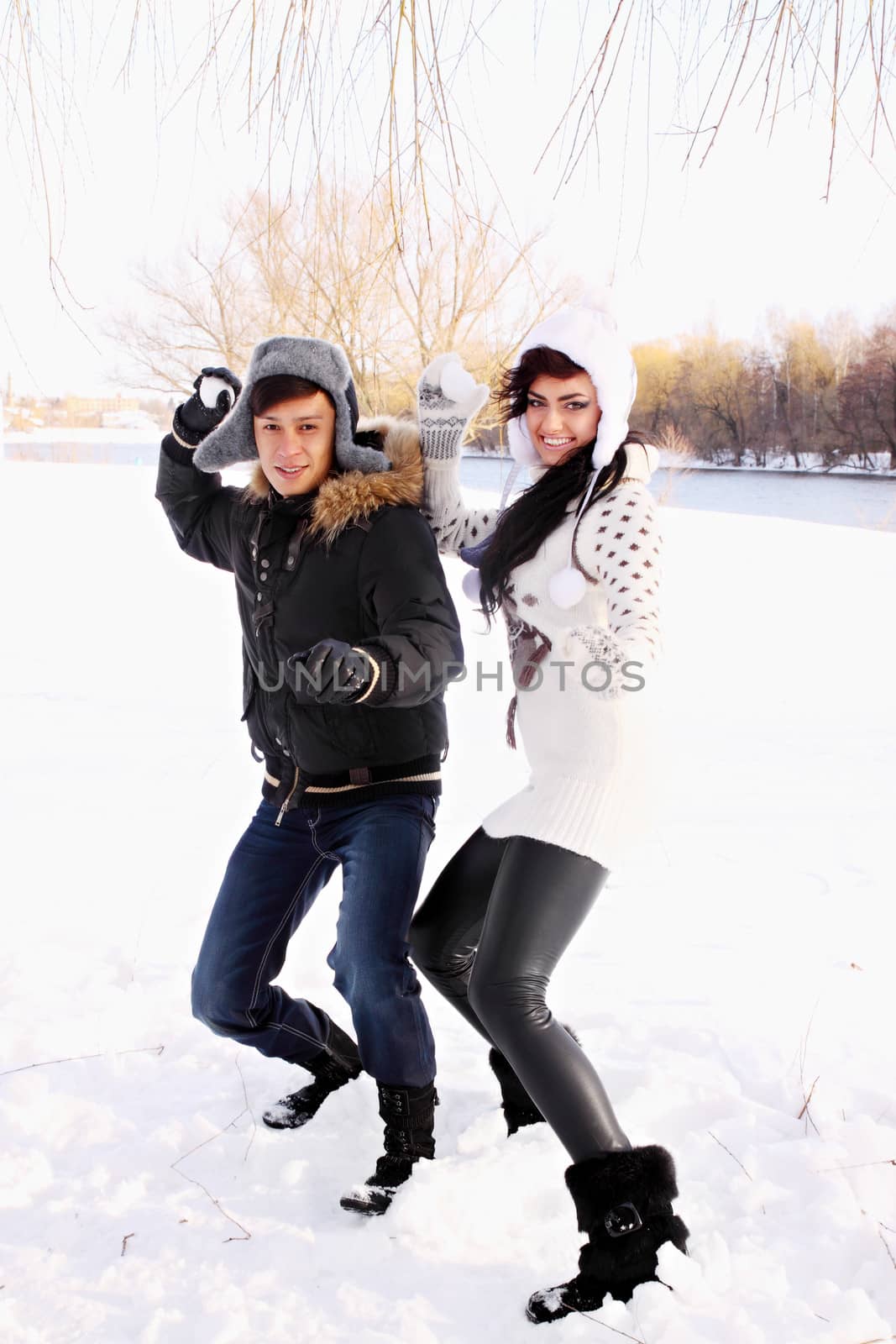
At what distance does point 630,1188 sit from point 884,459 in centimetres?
1833

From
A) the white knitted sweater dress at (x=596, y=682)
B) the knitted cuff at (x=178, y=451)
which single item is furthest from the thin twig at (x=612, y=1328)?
the knitted cuff at (x=178, y=451)

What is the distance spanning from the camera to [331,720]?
2123mm

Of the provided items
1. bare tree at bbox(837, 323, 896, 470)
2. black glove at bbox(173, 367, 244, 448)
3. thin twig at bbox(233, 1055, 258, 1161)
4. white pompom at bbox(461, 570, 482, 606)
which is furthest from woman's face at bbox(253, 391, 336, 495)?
bare tree at bbox(837, 323, 896, 470)

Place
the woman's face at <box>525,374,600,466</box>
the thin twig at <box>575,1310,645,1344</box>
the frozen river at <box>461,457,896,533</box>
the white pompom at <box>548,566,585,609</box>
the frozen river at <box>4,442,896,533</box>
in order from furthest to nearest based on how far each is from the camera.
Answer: the frozen river at <box>461,457,896,533</box> → the frozen river at <box>4,442,896,533</box> → the woman's face at <box>525,374,600,466</box> → the white pompom at <box>548,566,585,609</box> → the thin twig at <box>575,1310,645,1344</box>

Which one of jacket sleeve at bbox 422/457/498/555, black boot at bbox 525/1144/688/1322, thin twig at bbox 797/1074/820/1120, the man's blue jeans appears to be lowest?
thin twig at bbox 797/1074/820/1120

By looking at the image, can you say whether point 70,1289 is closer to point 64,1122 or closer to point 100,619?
point 64,1122

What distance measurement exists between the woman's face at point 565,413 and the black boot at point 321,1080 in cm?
143

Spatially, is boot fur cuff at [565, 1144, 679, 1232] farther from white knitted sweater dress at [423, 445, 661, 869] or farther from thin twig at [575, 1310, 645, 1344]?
white knitted sweater dress at [423, 445, 661, 869]

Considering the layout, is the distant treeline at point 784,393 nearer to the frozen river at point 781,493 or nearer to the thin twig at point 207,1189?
the frozen river at point 781,493

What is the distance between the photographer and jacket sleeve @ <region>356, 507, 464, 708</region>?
1963 mm

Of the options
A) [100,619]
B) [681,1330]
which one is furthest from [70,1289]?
[100,619]

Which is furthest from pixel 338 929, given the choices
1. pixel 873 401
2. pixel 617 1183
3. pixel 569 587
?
pixel 873 401

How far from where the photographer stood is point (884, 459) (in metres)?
17.9

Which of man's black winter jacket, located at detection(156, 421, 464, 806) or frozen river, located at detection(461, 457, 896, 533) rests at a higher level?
man's black winter jacket, located at detection(156, 421, 464, 806)
